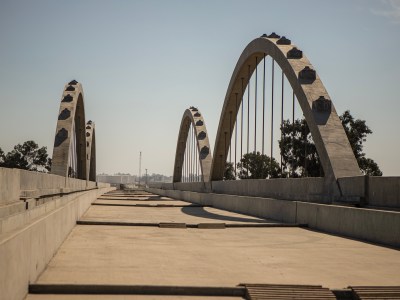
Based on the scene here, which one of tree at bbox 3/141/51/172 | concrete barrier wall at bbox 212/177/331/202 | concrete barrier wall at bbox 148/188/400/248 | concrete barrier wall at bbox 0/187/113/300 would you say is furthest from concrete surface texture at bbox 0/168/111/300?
tree at bbox 3/141/51/172

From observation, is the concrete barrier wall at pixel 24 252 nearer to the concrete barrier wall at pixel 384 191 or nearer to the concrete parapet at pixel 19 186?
the concrete parapet at pixel 19 186

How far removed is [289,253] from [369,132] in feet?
213

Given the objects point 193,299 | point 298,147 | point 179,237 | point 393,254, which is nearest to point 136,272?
point 193,299

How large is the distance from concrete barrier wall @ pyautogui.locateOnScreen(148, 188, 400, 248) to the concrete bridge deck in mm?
487

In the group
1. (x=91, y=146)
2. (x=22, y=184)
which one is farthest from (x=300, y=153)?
(x=22, y=184)

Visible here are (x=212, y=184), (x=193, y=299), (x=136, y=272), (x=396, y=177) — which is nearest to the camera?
(x=193, y=299)

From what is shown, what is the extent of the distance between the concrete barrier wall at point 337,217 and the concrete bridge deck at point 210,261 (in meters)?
0.49

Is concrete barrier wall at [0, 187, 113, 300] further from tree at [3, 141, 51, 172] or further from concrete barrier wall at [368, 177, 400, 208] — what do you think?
tree at [3, 141, 51, 172]

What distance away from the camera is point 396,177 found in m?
15.2

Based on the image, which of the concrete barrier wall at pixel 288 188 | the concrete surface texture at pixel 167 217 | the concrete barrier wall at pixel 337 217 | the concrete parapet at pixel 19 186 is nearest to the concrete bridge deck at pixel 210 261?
the concrete barrier wall at pixel 337 217

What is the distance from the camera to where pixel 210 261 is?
10.2 meters

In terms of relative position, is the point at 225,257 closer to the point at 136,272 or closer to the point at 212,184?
the point at 136,272

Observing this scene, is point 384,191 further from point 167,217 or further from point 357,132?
point 357,132

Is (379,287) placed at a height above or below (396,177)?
below
